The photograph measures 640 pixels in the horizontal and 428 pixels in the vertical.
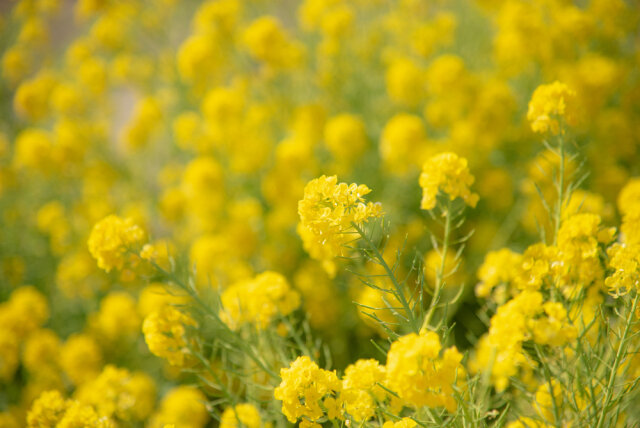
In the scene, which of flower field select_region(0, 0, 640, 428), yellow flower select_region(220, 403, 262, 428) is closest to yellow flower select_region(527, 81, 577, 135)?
flower field select_region(0, 0, 640, 428)

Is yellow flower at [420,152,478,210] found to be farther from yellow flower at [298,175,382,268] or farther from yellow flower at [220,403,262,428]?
yellow flower at [220,403,262,428]

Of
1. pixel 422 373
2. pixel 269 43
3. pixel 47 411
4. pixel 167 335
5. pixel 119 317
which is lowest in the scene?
pixel 119 317

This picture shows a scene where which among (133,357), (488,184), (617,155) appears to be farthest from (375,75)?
(133,357)

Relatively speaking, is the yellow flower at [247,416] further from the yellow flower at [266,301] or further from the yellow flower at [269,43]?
the yellow flower at [269,43]

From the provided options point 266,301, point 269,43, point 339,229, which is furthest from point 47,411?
point 269,43

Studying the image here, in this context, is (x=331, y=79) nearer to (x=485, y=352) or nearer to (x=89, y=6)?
(x=89, y=6)

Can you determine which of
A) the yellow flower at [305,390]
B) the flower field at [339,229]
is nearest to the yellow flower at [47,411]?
the flower field at [339,229]

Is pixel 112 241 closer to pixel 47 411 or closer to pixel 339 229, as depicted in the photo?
pixel 47 411
